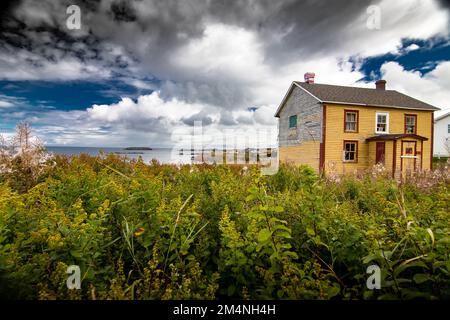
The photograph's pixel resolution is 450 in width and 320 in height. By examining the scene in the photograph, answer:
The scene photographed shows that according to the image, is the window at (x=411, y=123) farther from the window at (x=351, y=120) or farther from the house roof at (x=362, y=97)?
the window at (x=351, y=120)

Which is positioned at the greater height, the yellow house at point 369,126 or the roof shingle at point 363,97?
the roof shingle at point 363,97

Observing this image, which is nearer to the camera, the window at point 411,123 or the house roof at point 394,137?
the house roof at point 394,137

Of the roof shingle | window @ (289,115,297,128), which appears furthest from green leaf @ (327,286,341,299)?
the roof shingle

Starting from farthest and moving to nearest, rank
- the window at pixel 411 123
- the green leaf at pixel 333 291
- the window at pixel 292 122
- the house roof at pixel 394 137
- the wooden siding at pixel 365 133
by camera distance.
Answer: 1. the window at pixel 411 123
2. the house roof at pixel 394 137
3. the wooden siding at pixel 365 133
4. the window at pixel 292 122
5. the green leaf at pixel 333 291

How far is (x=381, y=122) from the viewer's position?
14477 millimetres

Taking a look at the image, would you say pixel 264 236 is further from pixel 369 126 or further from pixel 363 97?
pixel 363 97

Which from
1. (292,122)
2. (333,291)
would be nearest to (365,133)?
(292,122)

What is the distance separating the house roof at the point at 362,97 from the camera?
13.4 meters

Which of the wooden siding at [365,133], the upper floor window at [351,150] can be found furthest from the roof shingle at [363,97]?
the upper floor window at [351,150]

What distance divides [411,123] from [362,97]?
3979 mm

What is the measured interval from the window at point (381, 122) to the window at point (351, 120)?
64.0 inches

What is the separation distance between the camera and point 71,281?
122 centimetres

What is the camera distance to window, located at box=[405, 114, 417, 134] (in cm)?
1498

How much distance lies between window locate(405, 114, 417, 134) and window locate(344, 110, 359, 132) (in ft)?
13.2
